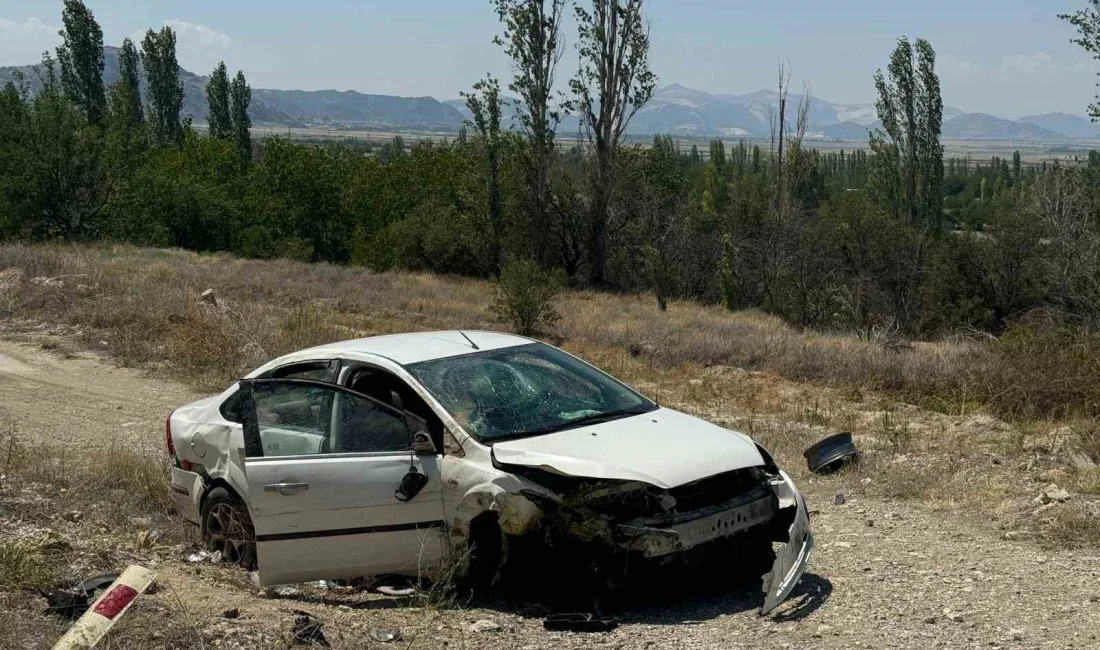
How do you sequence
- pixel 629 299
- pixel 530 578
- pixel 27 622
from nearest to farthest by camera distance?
pixel 27 622 < pixel 530 578 < pixel 629 299

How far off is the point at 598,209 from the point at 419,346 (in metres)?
35.2

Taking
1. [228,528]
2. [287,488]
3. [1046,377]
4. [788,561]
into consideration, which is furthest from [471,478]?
[1046,377]

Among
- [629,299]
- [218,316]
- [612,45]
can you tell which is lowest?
[629,299]

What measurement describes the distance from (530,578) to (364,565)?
0.88 meters

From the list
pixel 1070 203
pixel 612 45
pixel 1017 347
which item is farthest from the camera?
pixel 612 45

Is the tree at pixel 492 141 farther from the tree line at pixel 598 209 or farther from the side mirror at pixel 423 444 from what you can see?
the side mirror at pixel 423 444

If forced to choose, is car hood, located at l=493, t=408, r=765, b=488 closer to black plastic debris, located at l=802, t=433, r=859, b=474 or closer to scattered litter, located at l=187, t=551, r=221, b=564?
scattered litter, located at l=187, t=551, r=221, b=564

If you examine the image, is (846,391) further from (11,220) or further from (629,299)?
(11,220)

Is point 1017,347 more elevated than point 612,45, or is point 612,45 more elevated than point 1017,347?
point 612,45

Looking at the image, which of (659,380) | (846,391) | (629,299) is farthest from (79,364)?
(629,299)

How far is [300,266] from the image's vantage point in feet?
108

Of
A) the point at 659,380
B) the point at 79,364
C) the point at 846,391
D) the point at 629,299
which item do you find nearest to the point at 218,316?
the point at 79,364

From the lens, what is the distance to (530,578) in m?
5.29

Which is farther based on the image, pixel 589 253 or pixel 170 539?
pixel 589 253
